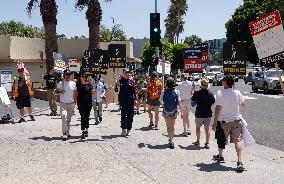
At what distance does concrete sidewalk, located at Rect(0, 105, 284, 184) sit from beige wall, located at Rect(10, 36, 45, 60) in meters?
35.0

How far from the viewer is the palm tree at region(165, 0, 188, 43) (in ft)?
311

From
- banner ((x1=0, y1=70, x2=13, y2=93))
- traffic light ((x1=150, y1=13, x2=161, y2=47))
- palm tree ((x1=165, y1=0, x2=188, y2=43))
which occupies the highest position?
palm tree ((x1=165, y1=0, x2=188, y2=43))

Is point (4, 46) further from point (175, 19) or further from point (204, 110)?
point (175, 19)

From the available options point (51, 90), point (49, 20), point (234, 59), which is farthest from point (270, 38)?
point (49, 20)

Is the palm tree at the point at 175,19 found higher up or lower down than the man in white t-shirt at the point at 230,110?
higher up

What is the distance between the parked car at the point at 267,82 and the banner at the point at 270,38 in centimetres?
2612

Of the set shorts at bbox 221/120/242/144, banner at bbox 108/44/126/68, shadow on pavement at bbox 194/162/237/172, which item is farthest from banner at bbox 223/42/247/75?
banner at bbox 108/44/126/68

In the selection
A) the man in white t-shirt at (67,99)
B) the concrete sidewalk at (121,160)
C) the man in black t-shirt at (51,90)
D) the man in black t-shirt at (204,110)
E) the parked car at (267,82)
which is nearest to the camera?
the concrete sidewalk at (121,160)

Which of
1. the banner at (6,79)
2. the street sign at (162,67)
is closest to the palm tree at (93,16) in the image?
the street sign at (162,67)

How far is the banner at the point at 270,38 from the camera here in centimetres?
999

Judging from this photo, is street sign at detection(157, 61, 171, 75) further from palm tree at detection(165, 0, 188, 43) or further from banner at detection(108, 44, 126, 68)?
palm tree at detection(165, 0, 188, 43)

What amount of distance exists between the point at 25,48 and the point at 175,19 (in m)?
53.3

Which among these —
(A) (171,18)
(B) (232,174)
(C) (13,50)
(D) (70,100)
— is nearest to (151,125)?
(D) (70,100)

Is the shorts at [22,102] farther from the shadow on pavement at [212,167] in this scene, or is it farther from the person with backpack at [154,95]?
the shadow on pavement at [212,167]
